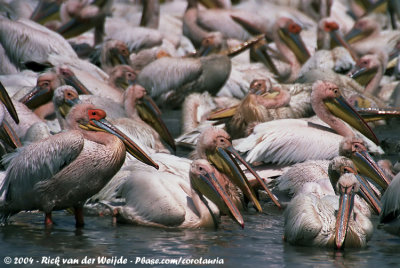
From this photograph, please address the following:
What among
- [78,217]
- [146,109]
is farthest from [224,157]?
[146,109]

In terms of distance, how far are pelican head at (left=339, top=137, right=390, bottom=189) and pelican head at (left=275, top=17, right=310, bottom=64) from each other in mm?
4697

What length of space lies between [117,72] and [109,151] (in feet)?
11.3

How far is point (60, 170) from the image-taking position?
538 centimetres

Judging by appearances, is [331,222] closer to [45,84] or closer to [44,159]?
[44,159]

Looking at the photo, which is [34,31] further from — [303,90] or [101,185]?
[101,185]

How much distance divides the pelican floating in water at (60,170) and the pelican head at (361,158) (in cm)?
163

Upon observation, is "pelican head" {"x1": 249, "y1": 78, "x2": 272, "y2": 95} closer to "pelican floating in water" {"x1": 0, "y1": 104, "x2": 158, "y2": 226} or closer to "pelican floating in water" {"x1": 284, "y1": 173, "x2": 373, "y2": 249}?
"pelican floating in water" {"x1": 0, "y1": 104, "x2": 158, "y2": 226}

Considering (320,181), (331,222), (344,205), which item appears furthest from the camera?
(320,181)

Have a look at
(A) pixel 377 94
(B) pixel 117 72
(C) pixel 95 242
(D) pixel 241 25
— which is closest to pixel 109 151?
(C) pixel 95 242

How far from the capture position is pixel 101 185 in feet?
18.0

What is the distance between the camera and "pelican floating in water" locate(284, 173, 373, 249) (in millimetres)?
4977

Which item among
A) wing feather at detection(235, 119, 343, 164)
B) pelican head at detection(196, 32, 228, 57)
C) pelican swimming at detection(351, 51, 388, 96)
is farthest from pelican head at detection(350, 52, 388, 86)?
wing feather at detection(235, 119, 343, 164)

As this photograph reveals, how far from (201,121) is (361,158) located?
2502mm

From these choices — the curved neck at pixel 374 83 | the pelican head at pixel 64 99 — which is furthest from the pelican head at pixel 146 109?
the curved neck at pixel 374 83
